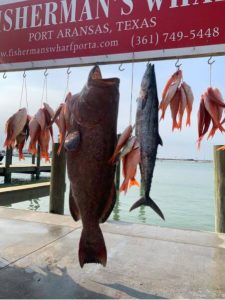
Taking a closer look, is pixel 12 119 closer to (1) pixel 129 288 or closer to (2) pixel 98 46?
(2) pixel 98 46

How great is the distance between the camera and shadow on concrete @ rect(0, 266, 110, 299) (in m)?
3.21

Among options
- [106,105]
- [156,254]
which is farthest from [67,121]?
[156,254]

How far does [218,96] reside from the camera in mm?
2293

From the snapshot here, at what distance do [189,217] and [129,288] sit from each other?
1436cm

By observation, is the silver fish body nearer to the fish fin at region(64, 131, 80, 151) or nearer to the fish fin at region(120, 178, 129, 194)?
the fish fin at region(120, 178, 129, 194)

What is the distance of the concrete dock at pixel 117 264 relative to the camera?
11.0 ft

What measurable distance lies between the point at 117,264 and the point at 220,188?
10.1 ft

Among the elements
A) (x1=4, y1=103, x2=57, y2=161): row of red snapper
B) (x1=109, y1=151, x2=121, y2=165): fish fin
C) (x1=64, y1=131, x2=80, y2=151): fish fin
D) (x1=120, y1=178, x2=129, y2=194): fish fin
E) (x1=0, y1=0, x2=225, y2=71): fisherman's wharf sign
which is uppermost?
(x1=0, y1=0, x2=225, y2=71): fisherman's wharf sign

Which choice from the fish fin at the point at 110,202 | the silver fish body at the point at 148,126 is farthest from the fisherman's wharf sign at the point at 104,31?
the fish fin at the point at 110,202

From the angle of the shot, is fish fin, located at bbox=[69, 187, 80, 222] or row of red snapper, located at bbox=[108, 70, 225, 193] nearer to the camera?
row of red snapper, located at bbox=[108, 70, 225, 193]

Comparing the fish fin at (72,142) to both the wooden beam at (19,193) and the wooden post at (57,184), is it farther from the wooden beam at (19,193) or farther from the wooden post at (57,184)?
the wooden beam at (19,193)

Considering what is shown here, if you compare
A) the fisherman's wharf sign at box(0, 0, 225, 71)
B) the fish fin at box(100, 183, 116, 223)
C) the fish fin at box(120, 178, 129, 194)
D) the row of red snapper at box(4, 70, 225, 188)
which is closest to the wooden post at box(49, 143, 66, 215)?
the fisherman's wharf sign at box(0, 0, 225, 71)

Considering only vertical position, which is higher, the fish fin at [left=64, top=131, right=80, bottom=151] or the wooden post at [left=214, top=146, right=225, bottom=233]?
the fish fin at [left=64, top=131, right=80, bottom=151]

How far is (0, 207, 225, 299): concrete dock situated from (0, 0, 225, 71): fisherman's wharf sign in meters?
2.33
